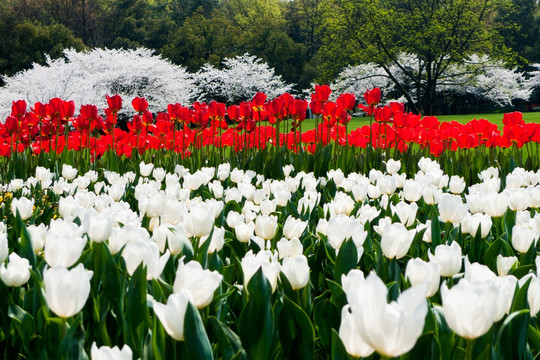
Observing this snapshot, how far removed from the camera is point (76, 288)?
0.89 meters

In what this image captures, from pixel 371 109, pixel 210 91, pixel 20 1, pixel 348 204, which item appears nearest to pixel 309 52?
pixel 210 91

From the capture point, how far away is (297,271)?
3.74 ft

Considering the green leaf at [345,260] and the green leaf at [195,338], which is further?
the green leaf at [345,260]

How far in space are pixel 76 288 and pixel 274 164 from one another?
337 cm

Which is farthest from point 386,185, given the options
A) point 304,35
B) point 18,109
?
point 304,35

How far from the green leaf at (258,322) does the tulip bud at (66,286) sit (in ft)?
0.97

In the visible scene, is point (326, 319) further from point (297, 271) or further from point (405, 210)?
point (405, 210)

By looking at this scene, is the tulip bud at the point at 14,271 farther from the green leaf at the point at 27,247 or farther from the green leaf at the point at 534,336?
the green leaf at the point at 534,336

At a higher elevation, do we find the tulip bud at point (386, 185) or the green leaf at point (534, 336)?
the tulip bud at point (386, 185)

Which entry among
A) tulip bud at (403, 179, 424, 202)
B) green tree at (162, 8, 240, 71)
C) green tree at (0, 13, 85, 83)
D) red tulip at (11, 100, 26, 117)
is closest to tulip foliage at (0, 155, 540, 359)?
tulip bud at (403, 179, 424, 202)

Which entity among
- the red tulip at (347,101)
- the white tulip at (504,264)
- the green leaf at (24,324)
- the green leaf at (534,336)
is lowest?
the green leaf at (534,336)

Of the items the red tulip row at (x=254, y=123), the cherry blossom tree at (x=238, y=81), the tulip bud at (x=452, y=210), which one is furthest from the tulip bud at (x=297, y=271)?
the cherry blossom tree at (x=238, y=81)

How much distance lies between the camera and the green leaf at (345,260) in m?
1.40

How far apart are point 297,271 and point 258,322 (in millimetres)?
161
